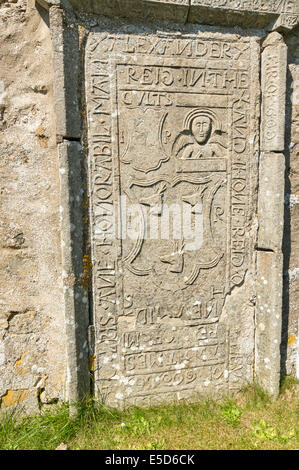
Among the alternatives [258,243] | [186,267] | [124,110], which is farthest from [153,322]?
[124,110]

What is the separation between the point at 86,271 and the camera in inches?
98.2

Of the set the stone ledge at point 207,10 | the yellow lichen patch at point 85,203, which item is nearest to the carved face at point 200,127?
the stone ledge at point 207,10

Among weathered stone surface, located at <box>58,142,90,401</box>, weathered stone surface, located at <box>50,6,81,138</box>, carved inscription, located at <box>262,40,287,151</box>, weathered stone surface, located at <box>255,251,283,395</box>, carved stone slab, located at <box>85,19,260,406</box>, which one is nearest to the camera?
weathered stone surface, located at <box>50,6,81,138</box>

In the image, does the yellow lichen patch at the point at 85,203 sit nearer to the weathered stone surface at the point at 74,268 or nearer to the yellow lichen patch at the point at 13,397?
the weathered stone surface at the point at 74,268

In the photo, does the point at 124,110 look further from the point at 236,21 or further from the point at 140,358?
the point at 140,358

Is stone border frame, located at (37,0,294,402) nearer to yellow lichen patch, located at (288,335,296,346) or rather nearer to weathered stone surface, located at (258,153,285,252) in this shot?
weathered stone surface, located at (258,153,285,252)

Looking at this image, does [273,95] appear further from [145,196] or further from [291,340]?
[291,340]

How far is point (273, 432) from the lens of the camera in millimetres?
2449

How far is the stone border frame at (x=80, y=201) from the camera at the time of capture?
2281mm

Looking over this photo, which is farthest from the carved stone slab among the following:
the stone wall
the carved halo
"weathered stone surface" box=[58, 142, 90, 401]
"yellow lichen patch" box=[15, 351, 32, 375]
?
"yellow lichen patch" box=[15, 351, 32, 375]

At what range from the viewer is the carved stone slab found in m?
2.45

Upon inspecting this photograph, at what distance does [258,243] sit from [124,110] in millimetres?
1551

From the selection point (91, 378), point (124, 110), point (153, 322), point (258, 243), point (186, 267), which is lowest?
point (91, 378)
